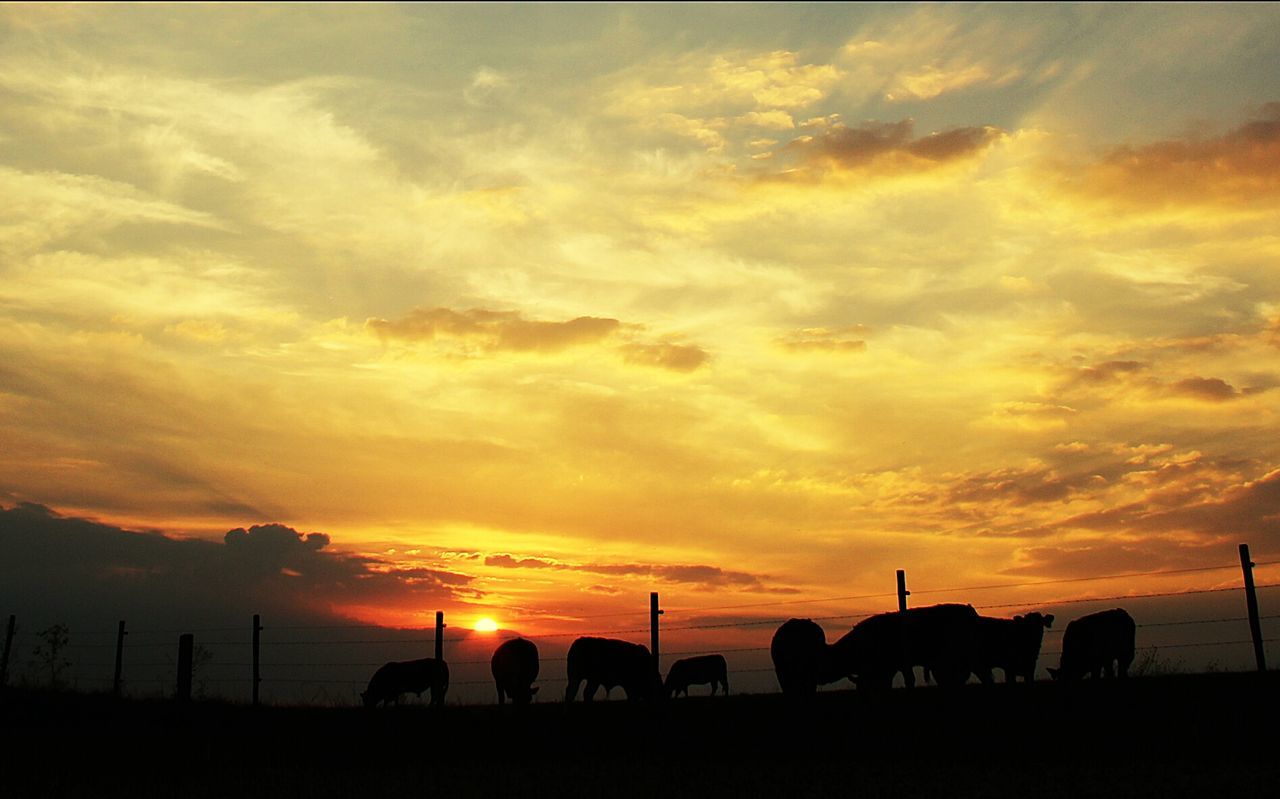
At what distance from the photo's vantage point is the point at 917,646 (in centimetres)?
2567

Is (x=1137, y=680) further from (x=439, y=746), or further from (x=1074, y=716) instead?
(x=439, y=746)

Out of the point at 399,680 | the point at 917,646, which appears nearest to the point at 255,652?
the point at 399,680

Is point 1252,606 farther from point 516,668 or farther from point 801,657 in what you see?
point 516,668

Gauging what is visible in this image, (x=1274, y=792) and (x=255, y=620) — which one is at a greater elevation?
(x=255, y=620)

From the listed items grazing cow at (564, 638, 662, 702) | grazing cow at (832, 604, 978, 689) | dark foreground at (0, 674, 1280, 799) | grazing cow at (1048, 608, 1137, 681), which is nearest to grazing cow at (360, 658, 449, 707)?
grazing cow at (564, 638, 662, 702)

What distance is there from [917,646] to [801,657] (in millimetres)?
3472

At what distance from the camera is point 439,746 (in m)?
19.9

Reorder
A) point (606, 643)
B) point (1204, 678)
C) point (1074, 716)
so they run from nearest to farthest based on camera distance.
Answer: point (1074, 716) → point (1204, 678) → point (606, 643)

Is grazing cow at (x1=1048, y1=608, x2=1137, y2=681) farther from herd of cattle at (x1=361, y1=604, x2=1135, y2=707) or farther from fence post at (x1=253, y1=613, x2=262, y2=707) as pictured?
fence post at (x1=253, y1=613, x2=262, y2=707)

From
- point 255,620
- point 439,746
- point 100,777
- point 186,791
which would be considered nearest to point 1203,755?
point 439,746

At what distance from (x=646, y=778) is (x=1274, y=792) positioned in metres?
7.93

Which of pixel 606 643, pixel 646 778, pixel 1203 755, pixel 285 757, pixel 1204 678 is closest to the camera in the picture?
pixel 1203 755

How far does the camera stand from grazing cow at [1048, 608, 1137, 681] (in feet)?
93.8

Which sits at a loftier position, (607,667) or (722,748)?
(607,667)
